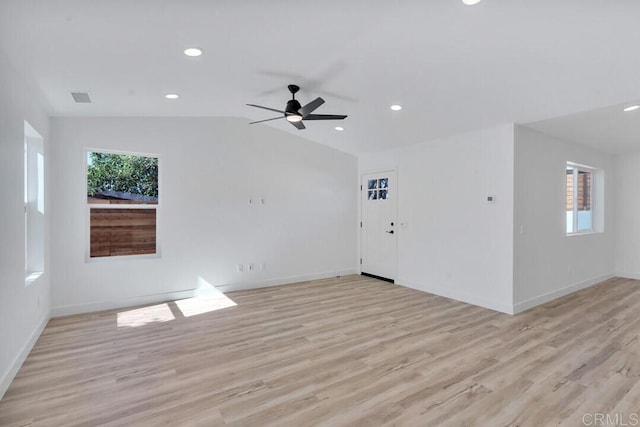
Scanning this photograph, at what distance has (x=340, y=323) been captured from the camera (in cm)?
399

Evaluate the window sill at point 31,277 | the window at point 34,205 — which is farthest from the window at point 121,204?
the window sill at point 31,277

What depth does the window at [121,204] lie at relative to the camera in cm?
457

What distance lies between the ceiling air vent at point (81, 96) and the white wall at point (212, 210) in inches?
30.6

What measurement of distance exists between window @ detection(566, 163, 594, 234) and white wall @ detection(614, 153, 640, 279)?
2.03ft

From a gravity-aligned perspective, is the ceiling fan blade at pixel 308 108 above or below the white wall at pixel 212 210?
above

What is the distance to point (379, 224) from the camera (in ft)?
21.0

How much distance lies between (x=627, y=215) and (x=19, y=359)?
9.32 metres

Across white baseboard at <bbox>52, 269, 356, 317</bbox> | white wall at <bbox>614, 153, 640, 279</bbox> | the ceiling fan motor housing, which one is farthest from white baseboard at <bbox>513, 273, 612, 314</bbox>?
the ceiling fan motor housing

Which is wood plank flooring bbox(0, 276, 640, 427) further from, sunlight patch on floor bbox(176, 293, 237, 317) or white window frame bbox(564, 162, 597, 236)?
white window frame bbox(564, 162, 597, 236)

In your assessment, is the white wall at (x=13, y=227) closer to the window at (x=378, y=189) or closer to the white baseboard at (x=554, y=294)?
the window at (x=378, y=189)

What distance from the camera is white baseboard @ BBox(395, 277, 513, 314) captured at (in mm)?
4406

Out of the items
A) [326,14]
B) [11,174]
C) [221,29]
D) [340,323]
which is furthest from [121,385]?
[326,14]

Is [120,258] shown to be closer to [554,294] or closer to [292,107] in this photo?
[292,107]

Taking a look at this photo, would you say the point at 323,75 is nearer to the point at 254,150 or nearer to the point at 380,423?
the point at 254,150
